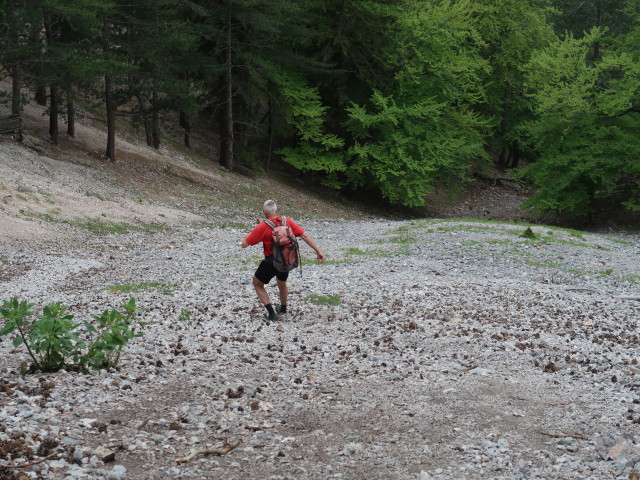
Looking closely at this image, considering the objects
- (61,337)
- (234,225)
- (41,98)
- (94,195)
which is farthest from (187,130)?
(61,337)

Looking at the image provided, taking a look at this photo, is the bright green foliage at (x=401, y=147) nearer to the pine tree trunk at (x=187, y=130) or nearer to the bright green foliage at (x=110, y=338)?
the pine tree trunk at (x=187, y=130)

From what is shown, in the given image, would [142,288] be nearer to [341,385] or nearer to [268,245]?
[268,245]

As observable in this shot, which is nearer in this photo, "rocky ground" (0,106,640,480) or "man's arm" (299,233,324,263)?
"rocky ground" (0,106,640,480)

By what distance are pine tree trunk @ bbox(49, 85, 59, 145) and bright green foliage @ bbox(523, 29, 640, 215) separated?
27.6 m

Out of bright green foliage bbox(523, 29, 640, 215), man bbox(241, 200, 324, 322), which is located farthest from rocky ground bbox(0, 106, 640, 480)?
bright green foliage bbox(523, 29, 640, 215)

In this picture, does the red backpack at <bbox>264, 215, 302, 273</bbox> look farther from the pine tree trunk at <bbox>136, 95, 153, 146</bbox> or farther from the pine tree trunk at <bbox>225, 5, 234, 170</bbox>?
the pine tree trunk at <bbox>225, 5, 234, 170</bbox>

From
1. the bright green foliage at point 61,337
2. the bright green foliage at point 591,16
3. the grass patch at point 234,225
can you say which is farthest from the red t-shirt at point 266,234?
the bright green foliage at point 591,16

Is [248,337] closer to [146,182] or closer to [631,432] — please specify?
[631,432]

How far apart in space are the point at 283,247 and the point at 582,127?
3347 centimetres

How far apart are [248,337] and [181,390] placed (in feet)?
8.74

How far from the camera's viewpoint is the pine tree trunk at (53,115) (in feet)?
102

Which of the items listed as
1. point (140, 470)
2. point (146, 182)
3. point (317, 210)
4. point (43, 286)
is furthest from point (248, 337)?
point (317, 210)

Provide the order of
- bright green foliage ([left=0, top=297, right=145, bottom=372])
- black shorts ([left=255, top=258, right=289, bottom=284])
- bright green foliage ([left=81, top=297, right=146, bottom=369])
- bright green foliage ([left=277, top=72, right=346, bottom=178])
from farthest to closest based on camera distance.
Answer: bright green foliage ([left=277, top=72, right=346, bottom=178]), black shorts ([left=255, top=258, right=289, bottom=284]), bright green foliage ([left=81, top=297, right=146, bottom=369]), bright green foliage ([left=0, top=297, right=145, bottom=372])

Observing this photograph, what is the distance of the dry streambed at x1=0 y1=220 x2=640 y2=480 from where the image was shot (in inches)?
237
